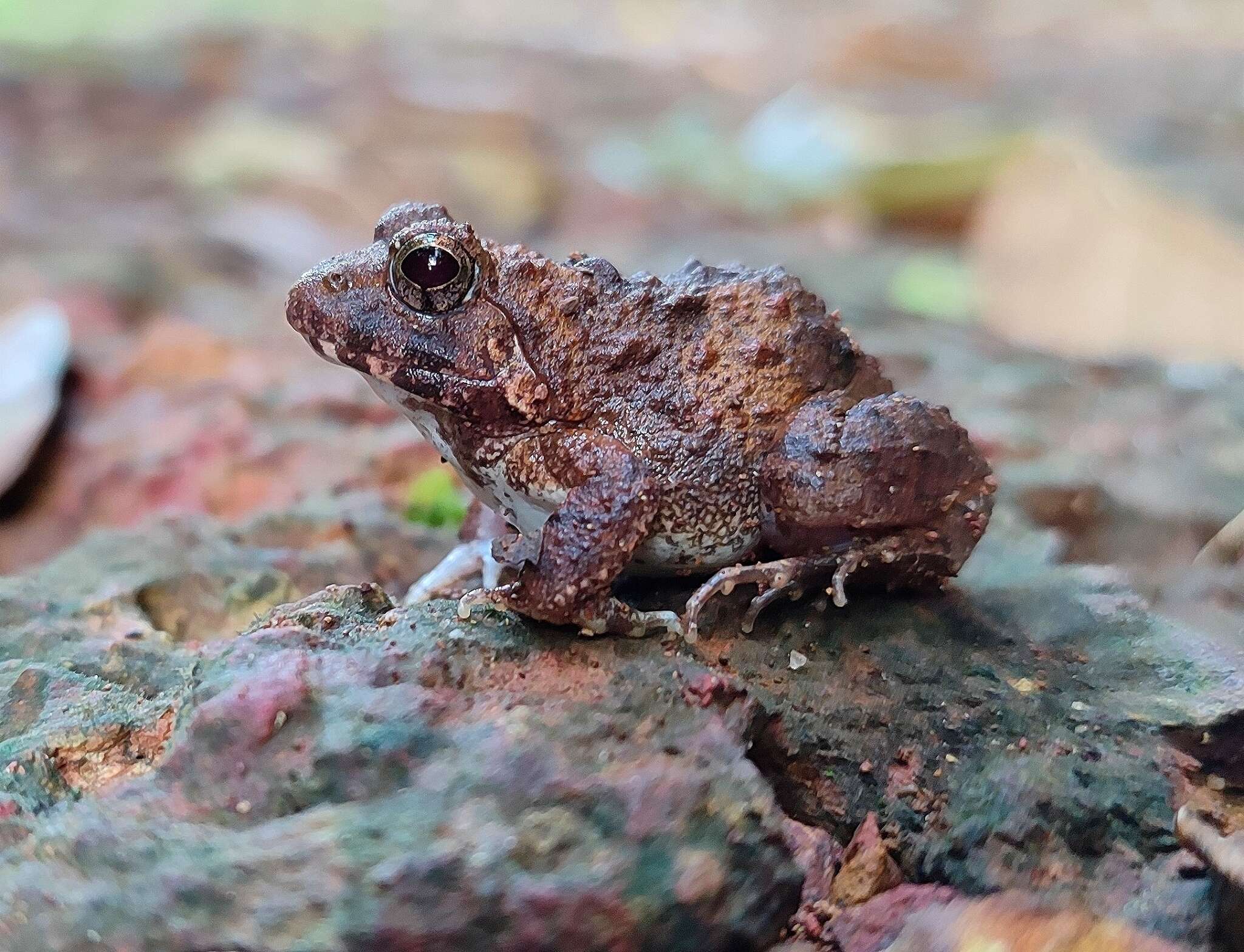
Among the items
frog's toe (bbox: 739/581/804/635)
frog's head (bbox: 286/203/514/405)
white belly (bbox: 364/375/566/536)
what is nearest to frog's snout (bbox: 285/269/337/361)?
frog's head (bbox: 286/203/514/405)

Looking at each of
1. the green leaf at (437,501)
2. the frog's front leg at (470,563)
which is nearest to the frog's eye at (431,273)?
the frog's front leg at (470,563)

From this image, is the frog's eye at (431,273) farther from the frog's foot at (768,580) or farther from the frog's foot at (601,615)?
the frog's foot at (768,580)

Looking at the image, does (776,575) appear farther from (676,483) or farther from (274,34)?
(274,34)

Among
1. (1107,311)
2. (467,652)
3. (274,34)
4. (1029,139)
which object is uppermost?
(274,34)

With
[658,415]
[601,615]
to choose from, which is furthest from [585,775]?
[658,415]

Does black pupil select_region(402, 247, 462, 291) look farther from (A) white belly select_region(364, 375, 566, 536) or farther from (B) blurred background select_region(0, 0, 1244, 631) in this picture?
(B) blurred background select_region(0, 0, 1244, 631)

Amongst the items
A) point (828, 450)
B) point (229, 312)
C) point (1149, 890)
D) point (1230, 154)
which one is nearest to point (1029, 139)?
point (1230, 154)
